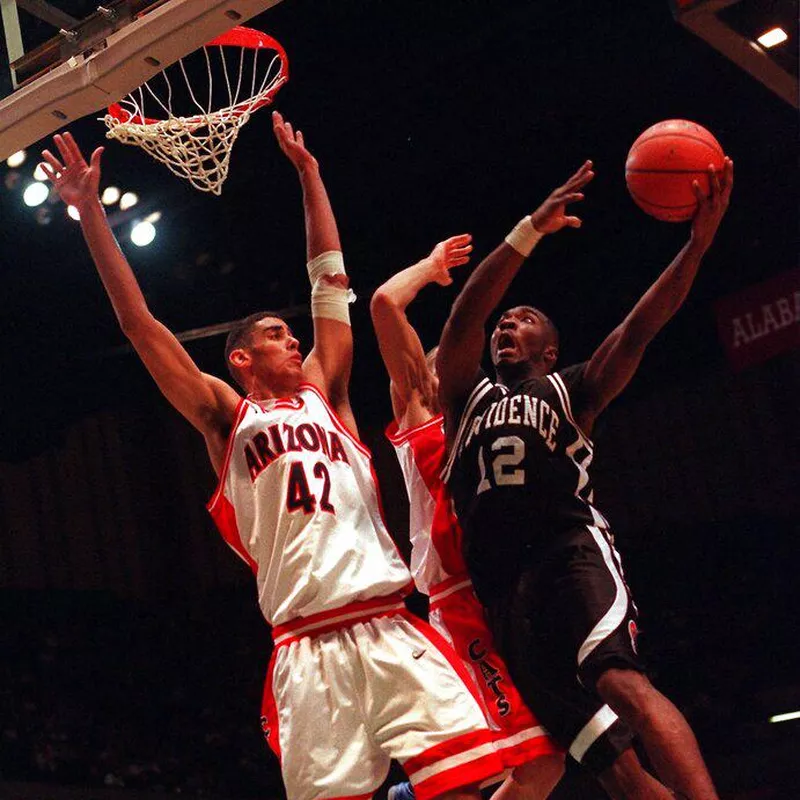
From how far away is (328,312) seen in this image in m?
4.24

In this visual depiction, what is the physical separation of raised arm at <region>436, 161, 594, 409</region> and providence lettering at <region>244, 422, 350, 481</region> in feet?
1.98

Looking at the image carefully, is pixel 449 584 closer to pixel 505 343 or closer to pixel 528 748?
pixel 528 748

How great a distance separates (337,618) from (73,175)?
1.80m

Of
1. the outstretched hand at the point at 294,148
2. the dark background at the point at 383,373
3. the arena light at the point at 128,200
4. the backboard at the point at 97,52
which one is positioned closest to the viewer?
the backboard at the point at 97,52

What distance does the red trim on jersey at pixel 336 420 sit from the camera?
4027 mm

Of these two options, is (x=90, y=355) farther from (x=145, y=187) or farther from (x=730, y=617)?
(x=730, y=617)

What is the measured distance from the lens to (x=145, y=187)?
996cm

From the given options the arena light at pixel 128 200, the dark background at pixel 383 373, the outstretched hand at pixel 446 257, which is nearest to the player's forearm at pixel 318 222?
the outstretched hand at pixel 446 257

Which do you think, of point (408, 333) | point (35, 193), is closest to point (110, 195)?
point (35, 193)

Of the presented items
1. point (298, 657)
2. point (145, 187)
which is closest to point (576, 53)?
point (145, 187)

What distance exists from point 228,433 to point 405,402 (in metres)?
0.93

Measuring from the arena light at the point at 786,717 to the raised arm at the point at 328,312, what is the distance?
6198 mm

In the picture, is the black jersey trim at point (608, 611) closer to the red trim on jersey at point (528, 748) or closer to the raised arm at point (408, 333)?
the red trim on jersey at point (528, 748)

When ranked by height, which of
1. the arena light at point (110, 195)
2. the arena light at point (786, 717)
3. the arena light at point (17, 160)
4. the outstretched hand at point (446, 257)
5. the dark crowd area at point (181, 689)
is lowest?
the arena light at point (786, 717)
